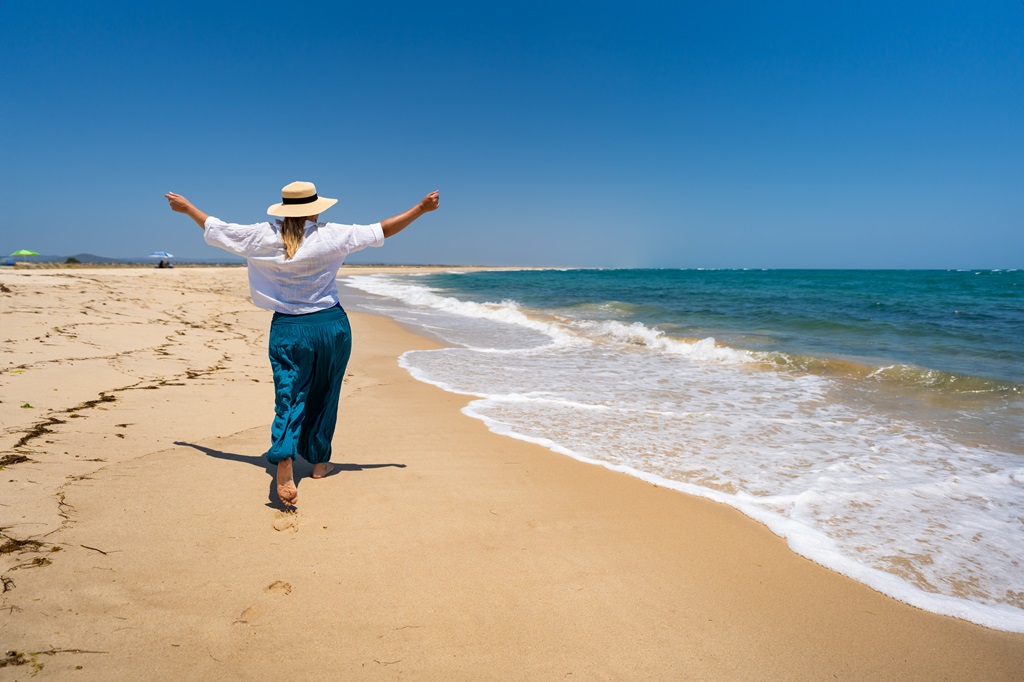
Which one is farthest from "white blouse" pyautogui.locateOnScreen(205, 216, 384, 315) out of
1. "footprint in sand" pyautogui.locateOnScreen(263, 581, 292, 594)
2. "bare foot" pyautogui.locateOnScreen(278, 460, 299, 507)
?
"footprint in sand" pyautogui.locateOnScreen(263, 581, 292, 594)

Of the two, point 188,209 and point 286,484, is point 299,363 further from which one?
point 188,209

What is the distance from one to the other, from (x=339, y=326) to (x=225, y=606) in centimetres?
154

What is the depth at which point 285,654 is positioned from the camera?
1.84 meters

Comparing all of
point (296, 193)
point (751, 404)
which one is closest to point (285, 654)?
point (296, 193)

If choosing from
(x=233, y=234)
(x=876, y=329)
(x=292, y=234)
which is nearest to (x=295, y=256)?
(x=292, y=234)

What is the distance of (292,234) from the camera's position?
280 cm

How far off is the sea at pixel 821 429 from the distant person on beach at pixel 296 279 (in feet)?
6.63

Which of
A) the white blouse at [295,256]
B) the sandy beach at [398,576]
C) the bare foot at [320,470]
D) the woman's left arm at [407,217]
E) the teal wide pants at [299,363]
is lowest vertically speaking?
the sandy beach at [398,576]

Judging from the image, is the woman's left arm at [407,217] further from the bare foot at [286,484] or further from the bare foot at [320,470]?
the bare foot at [320,470]

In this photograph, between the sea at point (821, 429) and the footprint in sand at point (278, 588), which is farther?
the sea at point (821, 429)

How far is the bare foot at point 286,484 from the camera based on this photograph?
112 inches

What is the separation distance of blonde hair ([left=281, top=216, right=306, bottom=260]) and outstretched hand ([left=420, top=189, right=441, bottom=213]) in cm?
66

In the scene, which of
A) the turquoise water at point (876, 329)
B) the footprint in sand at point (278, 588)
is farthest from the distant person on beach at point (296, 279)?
the turquoise water at point (876, 329)

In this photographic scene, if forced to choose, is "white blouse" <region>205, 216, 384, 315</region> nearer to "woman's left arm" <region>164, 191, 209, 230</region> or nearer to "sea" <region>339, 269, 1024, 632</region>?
"woman's left arm" <region>164, 191, 209, 230</region>
